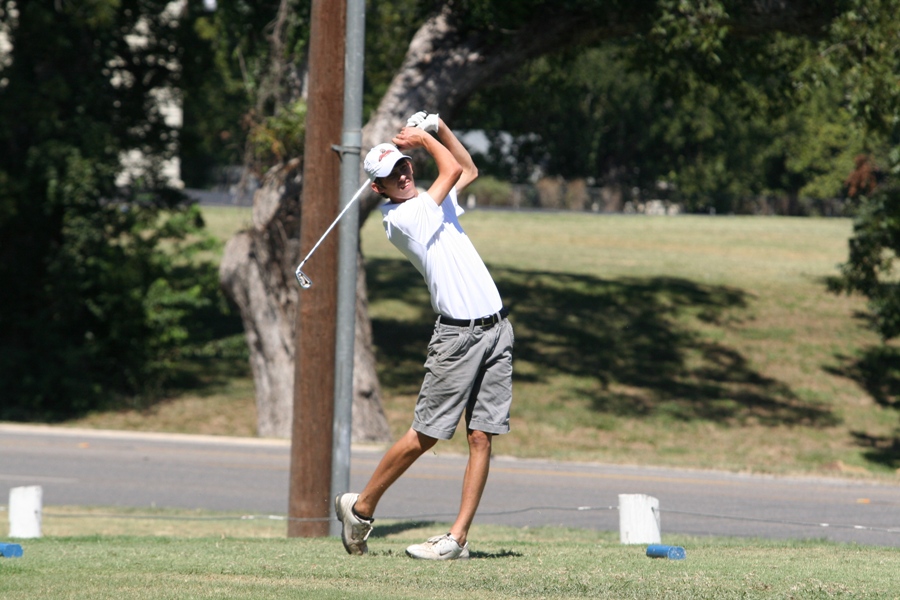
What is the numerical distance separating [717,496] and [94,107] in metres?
13.2

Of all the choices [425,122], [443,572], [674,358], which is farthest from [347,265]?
[674,358]

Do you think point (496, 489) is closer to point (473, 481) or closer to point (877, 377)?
point (473, 481)

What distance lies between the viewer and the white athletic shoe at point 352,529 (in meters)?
6.03

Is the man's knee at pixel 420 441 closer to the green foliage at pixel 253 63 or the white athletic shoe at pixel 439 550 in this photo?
the white athletic shoe at pixel 439 550

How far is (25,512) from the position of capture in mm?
8469

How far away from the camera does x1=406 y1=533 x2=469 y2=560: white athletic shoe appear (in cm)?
584

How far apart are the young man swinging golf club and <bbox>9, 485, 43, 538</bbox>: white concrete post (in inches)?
147

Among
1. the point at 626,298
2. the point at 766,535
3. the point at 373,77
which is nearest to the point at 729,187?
the point at 626,298

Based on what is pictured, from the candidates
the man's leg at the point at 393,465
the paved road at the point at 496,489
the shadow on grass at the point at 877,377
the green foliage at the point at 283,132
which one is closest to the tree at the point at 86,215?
the paved road at the point at 496,489

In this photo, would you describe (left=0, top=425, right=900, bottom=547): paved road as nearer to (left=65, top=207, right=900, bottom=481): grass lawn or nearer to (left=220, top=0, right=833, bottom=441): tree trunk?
(left=220, top=0, right=833, bottom=441): tree trunk

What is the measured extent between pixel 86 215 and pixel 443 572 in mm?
16212

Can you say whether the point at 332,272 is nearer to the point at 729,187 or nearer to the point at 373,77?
the point at 373,77

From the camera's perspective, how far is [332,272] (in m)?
8.12

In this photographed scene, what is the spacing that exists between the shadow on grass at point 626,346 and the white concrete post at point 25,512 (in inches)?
442
